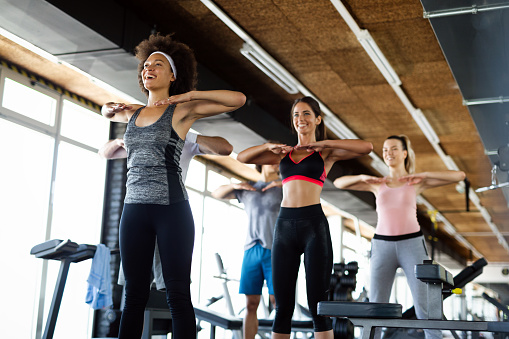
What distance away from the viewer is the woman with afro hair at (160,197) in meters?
2.36

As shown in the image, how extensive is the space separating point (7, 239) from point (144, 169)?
470 cm

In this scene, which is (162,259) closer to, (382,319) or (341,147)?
(382,319)

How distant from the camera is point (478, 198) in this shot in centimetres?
1209

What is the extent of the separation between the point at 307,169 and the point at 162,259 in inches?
41.5

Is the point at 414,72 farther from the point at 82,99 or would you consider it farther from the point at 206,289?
the point at 206,289

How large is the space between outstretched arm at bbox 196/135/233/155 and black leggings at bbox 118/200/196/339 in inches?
20.8

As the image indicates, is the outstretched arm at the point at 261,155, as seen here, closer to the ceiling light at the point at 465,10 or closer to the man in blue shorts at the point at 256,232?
the man in blue shorts at the point at 256,232

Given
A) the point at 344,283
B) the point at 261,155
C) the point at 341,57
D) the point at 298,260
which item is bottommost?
the point at 344,283

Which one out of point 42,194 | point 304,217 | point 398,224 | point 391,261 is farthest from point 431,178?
point 42,194

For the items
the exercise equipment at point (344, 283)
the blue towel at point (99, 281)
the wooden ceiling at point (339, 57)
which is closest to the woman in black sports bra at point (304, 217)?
the exercise equipment at point (344, 283)

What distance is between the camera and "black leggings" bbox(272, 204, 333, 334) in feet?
9.46

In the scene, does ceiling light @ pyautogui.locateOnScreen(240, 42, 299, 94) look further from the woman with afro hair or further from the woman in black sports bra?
the woman with afro hair

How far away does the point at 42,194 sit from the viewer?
7.05m

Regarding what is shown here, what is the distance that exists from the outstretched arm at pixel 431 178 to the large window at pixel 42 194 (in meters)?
4.49
